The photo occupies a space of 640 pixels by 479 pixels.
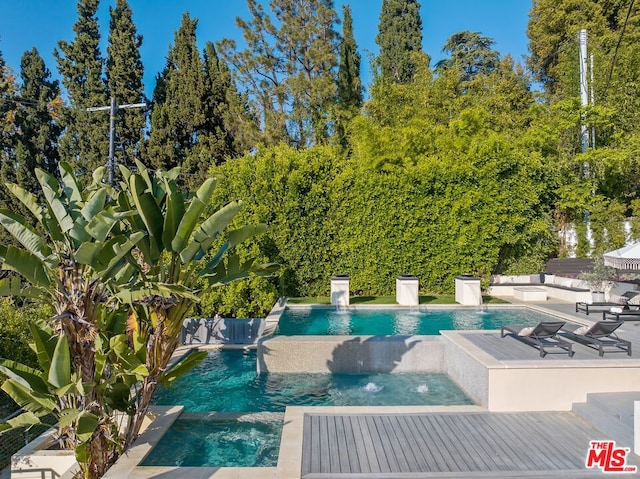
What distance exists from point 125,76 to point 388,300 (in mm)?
21331

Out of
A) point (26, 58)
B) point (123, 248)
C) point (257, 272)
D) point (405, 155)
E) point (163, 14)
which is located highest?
point (163, 14)

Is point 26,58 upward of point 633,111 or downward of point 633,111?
upward

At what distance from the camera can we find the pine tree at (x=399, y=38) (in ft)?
102

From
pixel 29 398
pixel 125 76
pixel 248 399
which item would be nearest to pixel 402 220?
pixel 248 399

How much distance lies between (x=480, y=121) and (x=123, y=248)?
1941 centimetres

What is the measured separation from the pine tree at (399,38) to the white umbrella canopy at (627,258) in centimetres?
2280

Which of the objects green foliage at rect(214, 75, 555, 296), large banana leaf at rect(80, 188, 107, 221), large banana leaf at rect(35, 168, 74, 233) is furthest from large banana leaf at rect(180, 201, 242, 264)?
green foliage at rect(214, 75, 555, 296)

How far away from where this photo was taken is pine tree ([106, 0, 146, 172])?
2492 centimetres

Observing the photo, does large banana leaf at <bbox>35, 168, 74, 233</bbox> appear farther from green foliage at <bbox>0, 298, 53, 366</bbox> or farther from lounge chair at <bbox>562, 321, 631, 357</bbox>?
lounge chair at <bbox>562, 321, 631, 357</bbox>

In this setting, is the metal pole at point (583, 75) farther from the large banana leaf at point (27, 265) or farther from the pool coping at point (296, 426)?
the large banana leaf at point (27, 265)

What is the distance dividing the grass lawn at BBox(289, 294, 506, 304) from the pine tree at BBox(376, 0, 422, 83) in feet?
65.2

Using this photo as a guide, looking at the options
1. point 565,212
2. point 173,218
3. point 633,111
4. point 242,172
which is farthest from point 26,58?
point 633,111

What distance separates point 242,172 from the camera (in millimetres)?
15359

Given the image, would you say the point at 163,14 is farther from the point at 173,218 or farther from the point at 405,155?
the point at 173,218
